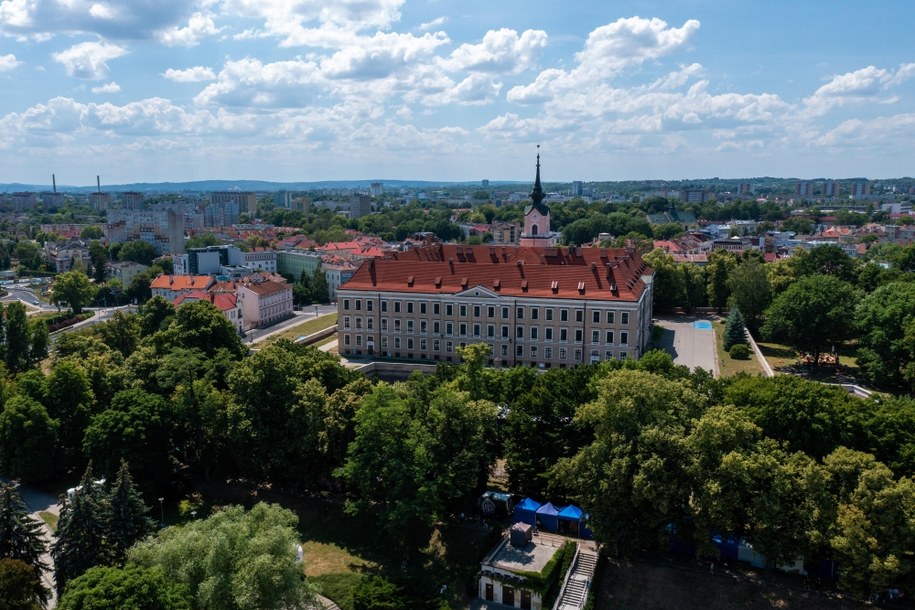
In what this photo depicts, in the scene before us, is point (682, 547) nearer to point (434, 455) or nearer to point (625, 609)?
point (625, 609)

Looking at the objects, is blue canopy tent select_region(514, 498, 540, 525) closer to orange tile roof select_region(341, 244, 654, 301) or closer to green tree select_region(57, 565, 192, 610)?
green tree select_region(57, 565, 192, 610)

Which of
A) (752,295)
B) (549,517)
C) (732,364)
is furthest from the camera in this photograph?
(752,295)

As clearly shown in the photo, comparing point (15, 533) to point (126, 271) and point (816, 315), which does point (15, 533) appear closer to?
point (816, 315)

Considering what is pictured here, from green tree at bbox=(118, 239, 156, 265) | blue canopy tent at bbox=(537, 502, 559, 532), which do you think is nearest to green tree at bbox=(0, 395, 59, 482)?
blue canopy tent at bbox=(537, 502, 559, 532)

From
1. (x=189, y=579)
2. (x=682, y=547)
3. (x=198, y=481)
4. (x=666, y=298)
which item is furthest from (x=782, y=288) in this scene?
(x=189, y=579)

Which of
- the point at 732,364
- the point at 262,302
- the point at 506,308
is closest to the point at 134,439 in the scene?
the point at 506,308
